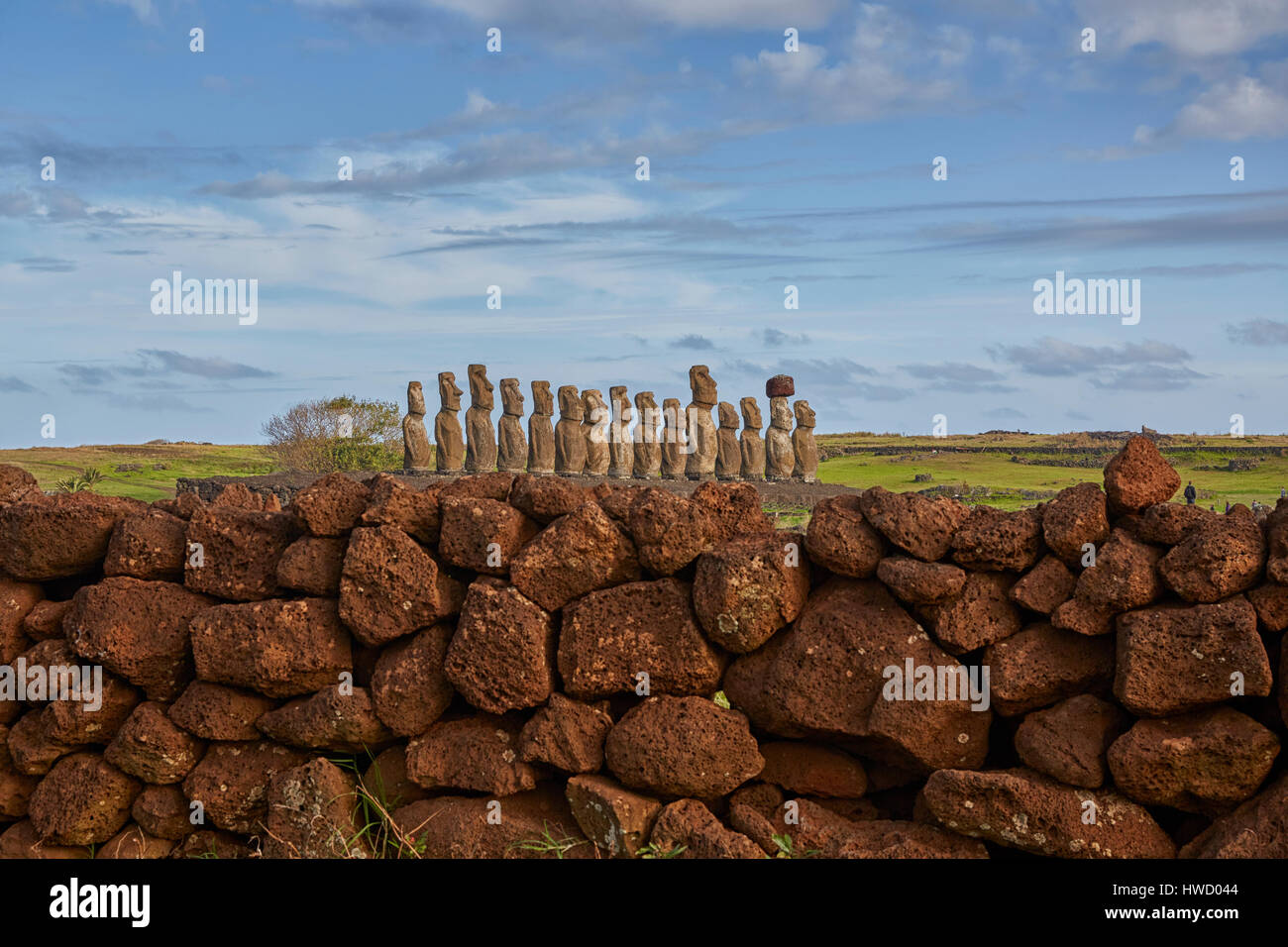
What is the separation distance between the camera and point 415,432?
40.0 metres

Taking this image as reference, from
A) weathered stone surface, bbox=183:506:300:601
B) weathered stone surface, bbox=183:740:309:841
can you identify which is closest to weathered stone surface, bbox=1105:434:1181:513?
weathered stone surface, bbox=183:506:300:601

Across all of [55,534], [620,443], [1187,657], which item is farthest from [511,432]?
[1187,657]

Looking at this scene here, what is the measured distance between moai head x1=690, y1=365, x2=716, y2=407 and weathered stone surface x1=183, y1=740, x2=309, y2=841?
30.8 m

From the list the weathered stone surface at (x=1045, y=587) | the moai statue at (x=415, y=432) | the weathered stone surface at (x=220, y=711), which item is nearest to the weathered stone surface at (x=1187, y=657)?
the weathered stone surface at (x=1045, y=587)

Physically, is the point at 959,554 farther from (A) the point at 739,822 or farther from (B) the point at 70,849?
(B) the point at 70,849

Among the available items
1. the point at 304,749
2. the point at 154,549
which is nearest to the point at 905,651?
the point at 304,749

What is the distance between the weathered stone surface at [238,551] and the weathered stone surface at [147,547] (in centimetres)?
21

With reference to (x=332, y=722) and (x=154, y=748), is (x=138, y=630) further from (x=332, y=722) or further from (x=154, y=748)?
(x=332, y=722)

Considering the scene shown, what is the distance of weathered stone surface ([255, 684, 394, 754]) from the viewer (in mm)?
8031

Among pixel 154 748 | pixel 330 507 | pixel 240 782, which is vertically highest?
pixel 330 507

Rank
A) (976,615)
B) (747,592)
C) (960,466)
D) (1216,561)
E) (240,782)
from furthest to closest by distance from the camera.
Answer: (960,466) → (240,782) → (747,592) → (976,615) → (1216,561)

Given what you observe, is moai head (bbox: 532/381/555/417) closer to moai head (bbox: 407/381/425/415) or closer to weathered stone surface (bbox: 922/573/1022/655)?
moai head (bbox: 407/381/425/415)

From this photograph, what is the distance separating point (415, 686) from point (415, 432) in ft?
107

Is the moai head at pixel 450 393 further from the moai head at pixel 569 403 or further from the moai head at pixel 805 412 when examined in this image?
the moai head at pixel 805 412
